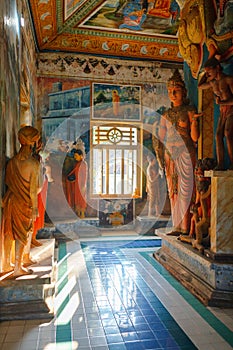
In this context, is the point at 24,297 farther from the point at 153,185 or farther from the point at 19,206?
the point at 153,185

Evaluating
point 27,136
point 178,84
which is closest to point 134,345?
point 27,136

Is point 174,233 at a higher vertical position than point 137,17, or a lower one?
lower

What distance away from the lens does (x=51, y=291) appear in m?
4.20

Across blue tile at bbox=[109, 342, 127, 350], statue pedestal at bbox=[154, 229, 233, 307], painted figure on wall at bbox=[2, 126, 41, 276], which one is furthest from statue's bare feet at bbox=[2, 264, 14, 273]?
statue pedestal at bbox=[154, 229, 233, 307]

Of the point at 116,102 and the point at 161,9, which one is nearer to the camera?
the point at 161,9

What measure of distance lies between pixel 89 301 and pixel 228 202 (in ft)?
7.78

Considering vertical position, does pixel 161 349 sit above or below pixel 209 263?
below

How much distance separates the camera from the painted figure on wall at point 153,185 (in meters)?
9.73

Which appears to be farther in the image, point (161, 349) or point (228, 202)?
point (228, 202)

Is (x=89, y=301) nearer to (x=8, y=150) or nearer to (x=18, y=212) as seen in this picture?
(x=18, y=212)

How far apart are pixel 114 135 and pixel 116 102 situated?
110 centimetres

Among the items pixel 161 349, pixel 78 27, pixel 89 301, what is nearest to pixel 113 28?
pixel 78 27

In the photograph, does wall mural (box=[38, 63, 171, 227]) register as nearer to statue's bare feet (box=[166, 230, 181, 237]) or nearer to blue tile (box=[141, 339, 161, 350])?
statue's bare feet (box=[166, 230, 181, 237])

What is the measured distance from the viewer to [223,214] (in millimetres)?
4336
